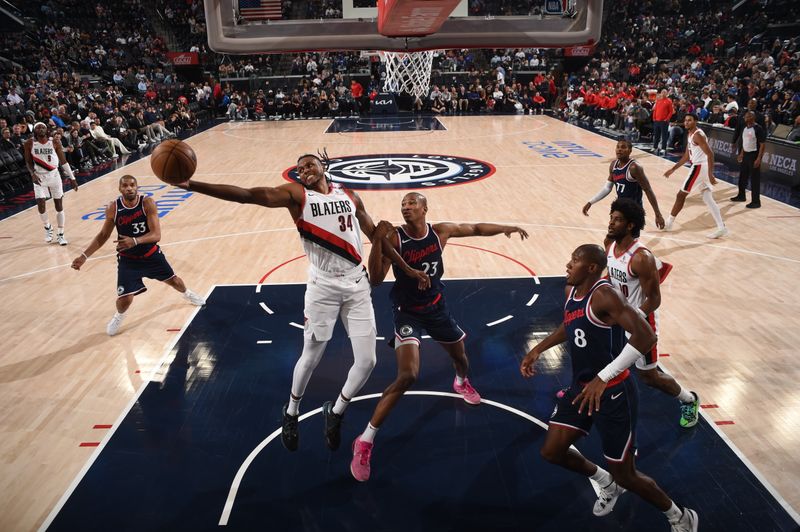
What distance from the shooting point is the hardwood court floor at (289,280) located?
4.71 metres

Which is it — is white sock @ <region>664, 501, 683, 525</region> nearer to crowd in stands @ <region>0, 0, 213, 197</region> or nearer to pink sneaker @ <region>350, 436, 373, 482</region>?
pink sneaker @ <region>350, 436, 373, 482</region>

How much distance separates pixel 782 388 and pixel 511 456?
8.63 ft

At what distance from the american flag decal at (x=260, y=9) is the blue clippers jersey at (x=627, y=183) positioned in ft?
14.2

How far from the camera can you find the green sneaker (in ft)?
15.2

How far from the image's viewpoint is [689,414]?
4641 mm

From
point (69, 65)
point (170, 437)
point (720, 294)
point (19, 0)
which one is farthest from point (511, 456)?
point (19, 0)

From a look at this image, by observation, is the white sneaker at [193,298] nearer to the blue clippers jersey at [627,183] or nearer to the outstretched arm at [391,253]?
the outstretched arm at [391,253]

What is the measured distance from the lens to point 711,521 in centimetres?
375

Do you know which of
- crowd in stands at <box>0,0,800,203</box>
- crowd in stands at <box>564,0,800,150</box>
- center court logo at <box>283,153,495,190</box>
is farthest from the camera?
crowd in stands at <box>0,0,800,203</box>

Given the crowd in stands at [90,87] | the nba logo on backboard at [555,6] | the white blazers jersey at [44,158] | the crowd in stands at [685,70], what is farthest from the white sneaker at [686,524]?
the crowd in stands at [90,87]

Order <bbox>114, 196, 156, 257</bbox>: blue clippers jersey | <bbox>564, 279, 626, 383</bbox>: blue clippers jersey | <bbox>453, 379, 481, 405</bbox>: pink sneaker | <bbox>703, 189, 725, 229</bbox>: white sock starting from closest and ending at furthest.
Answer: <bbox>564, 279, 626, 383</bbox>: blue clippers jersey, <bbox>453, 379, 481, 405</bbox>: pink sneaker, <bbox>114, 196, 156, 257</bbox>: blue clippers jersey, <bbox>703, 189, 725, 229</bbox>: white sock

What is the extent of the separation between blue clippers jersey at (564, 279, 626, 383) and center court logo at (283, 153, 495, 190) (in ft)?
30.5

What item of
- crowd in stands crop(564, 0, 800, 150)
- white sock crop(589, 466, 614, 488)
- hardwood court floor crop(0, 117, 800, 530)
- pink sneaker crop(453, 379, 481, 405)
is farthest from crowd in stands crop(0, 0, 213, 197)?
crowd in stands crop(564, 0, 800, 150)

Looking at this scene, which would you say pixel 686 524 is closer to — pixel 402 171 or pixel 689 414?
pixel 689 414
